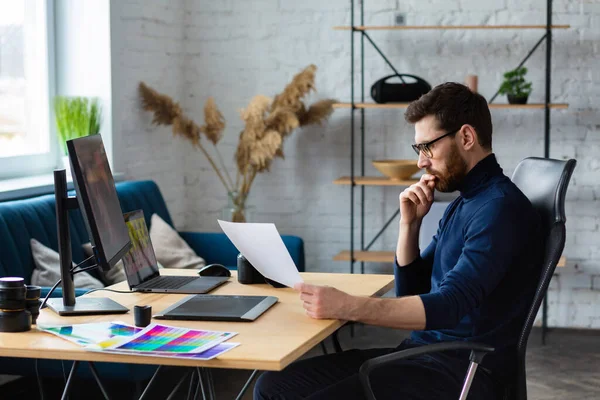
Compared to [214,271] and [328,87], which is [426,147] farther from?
[328,87]

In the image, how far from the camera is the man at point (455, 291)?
A: 2.18 meters

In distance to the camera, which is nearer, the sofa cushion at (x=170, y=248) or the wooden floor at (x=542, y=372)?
the wooden floor at (x=542, y=372)

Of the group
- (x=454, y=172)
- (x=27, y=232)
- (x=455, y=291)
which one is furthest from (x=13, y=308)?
(x=27, y=232)

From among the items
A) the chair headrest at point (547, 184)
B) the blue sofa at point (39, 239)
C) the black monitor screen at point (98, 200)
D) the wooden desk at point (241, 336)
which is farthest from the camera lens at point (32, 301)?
the chair headrest at point (547, 184)

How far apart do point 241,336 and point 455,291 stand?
20.8 inches

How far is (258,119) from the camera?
4.96 meters

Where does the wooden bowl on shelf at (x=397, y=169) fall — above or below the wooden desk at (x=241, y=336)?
above

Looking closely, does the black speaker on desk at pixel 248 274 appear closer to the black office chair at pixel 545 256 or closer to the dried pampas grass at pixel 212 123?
the black office chair at pixel 545 256

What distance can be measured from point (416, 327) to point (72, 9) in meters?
3.18

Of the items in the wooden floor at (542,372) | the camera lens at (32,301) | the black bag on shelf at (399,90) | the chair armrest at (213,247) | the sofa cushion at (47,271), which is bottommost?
the wooden floor at (542,372)

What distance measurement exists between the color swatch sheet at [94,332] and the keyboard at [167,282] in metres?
0.51

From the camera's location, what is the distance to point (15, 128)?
14.5 ft

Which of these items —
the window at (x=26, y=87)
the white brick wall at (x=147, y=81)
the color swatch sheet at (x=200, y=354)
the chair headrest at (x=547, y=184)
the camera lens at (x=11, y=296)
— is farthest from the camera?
the white brick wall at (x=147, y=81)

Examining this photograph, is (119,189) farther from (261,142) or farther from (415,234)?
(415,234)
